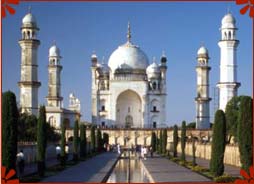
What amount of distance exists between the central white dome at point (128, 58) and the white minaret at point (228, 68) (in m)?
12.6

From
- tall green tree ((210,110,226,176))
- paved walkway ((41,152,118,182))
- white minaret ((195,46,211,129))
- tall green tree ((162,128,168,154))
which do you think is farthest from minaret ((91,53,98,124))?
tall green tree ((210,110,226,176))

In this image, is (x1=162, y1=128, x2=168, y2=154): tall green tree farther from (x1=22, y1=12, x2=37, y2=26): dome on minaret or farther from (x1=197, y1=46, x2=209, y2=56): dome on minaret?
(x1=197, y1=46, x2=209, y2=56): dome on minaret

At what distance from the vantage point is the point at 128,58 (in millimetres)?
50906

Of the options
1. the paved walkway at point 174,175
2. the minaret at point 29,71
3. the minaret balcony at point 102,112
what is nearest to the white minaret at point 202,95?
the minaret balcony at point 102,112

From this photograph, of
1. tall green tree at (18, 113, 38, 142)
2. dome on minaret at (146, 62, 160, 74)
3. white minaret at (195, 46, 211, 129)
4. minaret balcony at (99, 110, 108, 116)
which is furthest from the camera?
dome on minaret at (146, 62, 160, 74)

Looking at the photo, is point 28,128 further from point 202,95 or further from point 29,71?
point 202,95

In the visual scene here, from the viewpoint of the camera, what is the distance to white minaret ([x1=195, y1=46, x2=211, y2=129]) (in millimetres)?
46094

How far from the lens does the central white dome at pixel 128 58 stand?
5075 cm

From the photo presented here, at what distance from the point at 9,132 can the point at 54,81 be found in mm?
36937

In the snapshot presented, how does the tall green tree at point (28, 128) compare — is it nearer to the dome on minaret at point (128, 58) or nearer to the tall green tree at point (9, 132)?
the tall green tree at point (9, 132)

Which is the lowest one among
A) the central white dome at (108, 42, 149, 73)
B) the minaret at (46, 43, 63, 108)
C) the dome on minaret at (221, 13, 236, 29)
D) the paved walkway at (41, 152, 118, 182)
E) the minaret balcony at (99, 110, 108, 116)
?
the paved walkway at (41, 152, 118, 182)

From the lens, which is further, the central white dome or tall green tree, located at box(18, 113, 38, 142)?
the central white dome

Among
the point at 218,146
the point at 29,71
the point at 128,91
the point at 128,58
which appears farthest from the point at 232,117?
the point at 128,58

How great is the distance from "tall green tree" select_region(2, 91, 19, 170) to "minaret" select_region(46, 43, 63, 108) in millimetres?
36717
